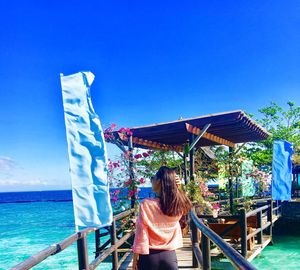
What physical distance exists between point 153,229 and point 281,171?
9.09 metres

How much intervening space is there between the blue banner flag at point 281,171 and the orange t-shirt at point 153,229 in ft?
28.3

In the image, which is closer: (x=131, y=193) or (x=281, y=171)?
(x=131, y=193)

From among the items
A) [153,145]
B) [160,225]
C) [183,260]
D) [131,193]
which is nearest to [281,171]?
[153,145]

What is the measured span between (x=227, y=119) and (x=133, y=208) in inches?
118

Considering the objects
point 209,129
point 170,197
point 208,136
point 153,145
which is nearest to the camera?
point 170,197

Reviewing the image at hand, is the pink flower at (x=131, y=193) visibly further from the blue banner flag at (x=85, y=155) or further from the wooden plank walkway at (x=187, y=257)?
the blue banner flag at (x=85, y=155)

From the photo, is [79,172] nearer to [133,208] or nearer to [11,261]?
[133,208]

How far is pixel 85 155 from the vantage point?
3.80 meters

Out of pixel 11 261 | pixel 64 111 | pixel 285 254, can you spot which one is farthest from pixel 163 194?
pixel 11 261

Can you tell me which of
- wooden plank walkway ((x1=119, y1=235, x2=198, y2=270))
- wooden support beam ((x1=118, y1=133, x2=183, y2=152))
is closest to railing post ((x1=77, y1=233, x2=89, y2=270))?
wooden plank walkway ((x1=119, y1=235, x2=198, y2=270))

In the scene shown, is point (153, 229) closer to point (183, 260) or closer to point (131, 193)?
point (183, 260)

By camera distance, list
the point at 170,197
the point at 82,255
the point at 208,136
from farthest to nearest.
Result: the point at 208,136, the point at 82,255, the point at 170,197

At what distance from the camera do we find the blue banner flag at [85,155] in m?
3.69

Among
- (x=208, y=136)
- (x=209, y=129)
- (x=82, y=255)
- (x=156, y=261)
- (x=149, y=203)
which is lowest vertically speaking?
(x=82, y=255)
